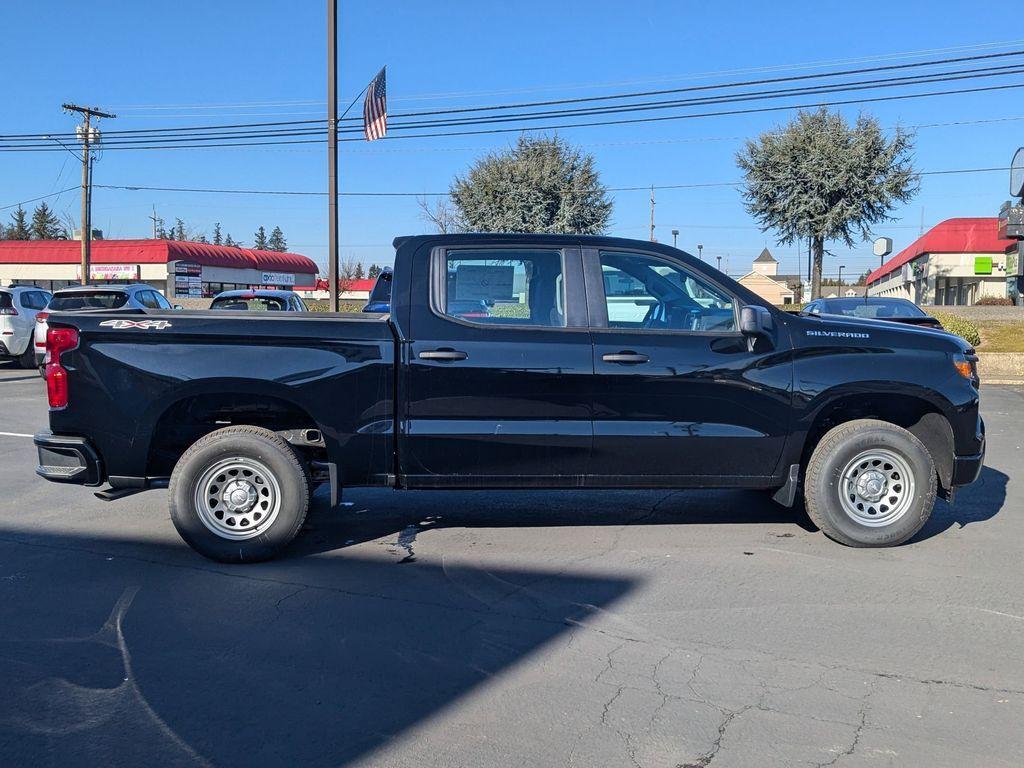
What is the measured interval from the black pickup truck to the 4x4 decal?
1 centimetres

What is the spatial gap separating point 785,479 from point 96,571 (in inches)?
170

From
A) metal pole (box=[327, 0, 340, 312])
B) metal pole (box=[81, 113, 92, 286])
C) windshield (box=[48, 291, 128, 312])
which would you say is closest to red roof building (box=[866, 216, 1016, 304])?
metal pole (box=[327, 0, 340, 312])

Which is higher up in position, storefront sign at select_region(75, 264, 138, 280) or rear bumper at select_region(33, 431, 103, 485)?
storefront sign at select_region(75, 264, 138, 280)

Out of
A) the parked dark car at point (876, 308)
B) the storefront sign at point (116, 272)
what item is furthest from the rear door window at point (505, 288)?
the storefront sign at point (116, 272)

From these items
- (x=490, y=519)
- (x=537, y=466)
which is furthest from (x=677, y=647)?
(x=490, y=519)

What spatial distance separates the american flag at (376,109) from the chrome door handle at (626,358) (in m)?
16.3

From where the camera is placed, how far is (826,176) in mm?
33469

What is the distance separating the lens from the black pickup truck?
5.41 meters

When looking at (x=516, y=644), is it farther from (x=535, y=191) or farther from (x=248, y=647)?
(x=535, y=191)

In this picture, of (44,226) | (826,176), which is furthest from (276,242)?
(826,176)

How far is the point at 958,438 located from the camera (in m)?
5.88

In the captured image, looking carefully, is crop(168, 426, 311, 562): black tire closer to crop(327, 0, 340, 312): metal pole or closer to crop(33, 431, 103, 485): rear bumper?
crop(33, 431, 103, 485): rear bumper

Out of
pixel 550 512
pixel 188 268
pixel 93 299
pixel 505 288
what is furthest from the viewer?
pixel 188 268

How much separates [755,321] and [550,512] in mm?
2282
